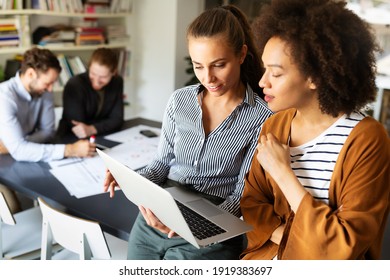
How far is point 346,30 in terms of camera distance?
0.94 meters

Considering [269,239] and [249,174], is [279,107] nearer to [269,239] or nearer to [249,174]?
[249,174]

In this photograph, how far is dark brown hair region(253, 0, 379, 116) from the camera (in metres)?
0.93

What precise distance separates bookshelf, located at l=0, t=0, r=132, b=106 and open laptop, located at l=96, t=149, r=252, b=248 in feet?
8.52

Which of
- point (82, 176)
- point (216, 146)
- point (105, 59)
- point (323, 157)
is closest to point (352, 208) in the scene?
point (323, 157)

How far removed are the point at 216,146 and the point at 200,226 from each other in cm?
25

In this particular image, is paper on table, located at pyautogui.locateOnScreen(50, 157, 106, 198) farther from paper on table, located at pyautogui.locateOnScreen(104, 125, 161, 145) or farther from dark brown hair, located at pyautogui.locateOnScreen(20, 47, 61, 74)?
dark brown hair, located at pyautogui.locateOnScreen(20, 47, 61, 74)

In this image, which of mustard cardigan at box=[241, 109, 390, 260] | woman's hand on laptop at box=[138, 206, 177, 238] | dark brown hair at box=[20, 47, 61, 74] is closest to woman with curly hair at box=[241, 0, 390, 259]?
mustard cardigan at box=[241, 109, 390, 260]

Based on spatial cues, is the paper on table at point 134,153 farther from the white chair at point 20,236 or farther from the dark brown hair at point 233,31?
the dark brown hair at point 233,31

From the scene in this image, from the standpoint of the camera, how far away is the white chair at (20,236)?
70.1 inches

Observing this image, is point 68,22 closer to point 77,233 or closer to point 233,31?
point 77,233

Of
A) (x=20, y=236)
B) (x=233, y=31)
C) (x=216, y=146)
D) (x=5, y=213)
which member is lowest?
(x=20, y=236)

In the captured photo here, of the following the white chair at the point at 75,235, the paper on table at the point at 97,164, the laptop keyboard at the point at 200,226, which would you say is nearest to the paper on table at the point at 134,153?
the paper on table at the point at 97,164

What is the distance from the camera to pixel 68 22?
400cm
